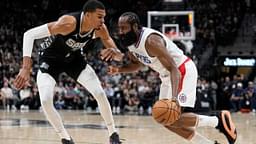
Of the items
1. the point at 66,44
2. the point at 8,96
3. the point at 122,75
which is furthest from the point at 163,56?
the point at 122,75

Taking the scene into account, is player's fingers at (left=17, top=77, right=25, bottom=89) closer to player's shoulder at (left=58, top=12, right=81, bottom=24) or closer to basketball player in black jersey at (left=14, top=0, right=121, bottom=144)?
basketball player in black jersey at (left=14, top=0, right=121, bottom=144)

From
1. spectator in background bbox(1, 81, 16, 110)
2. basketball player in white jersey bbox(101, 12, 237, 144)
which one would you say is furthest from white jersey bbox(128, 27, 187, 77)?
spectator in background bbox(1, 81, 16, 110)

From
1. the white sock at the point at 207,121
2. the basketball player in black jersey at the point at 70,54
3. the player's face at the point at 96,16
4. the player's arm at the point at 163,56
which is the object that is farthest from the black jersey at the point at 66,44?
the white sock at the point at 207,121

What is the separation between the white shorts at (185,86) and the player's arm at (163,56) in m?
0.42

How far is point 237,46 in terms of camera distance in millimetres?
23344

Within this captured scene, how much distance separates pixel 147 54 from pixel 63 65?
3.81 feet

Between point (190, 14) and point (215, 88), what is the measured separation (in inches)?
105

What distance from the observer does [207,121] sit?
20.0ft

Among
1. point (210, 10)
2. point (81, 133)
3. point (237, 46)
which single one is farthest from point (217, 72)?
point (81, 133)

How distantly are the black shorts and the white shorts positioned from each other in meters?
1.04

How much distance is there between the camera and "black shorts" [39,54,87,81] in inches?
252

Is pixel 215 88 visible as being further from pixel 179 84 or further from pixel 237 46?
pixel 179 84

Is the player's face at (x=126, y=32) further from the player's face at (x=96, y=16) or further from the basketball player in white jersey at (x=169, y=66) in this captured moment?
the player's face at (x=96, y=16)

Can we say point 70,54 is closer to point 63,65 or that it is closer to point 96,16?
point 63,65
